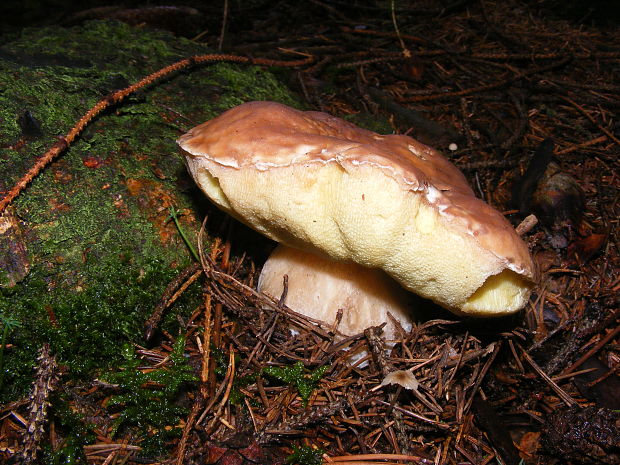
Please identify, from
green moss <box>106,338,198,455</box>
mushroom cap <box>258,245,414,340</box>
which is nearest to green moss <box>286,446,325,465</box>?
green moss <box>106,338,198,455</box>

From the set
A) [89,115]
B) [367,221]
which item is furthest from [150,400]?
[89,115]

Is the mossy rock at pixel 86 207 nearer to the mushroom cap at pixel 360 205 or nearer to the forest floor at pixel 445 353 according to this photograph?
the forest floor at pixel 445 353

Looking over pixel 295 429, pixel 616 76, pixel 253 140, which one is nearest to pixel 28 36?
pixel 253 140

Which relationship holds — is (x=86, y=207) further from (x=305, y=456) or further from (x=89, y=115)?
(x=305, y=456)

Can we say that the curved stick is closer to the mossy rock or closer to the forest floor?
the mossy rock

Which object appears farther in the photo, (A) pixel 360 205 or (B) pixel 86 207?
(B) pixel 86 207

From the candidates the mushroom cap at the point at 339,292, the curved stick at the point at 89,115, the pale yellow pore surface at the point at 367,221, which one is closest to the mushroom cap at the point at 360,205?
the pale yellow pore surface at the point at 367,221
